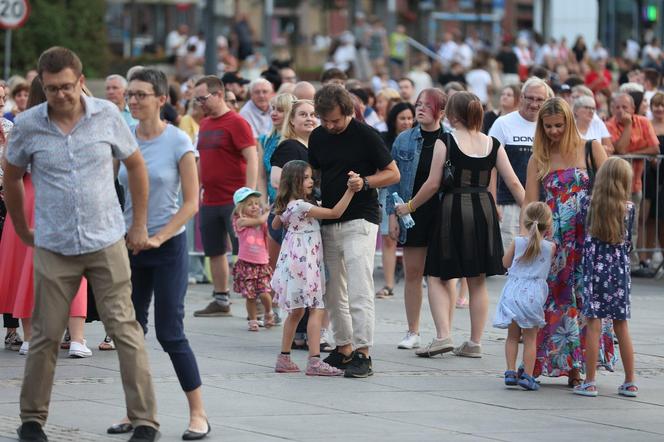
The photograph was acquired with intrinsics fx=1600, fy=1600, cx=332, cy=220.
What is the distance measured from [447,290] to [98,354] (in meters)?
2.45

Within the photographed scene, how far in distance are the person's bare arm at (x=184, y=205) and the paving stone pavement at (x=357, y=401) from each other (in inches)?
39.3

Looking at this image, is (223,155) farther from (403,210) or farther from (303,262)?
(303,262)

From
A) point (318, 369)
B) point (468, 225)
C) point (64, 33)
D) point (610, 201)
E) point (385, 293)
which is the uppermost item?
point (64, 33)

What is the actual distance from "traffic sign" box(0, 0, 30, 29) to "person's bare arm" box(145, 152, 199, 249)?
13.8m

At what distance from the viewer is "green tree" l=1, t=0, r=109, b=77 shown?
36969 mm

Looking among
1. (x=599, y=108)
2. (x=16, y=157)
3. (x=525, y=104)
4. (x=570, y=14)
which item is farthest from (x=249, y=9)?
(x=16, y=157)

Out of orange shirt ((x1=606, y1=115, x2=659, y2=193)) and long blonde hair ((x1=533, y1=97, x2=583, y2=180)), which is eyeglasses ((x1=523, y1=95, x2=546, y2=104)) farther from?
orange shirt ((x1=606, y1=115, x2=659, y2=193))

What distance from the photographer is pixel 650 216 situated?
17.7m

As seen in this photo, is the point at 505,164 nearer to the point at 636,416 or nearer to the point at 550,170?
the point at 550,170

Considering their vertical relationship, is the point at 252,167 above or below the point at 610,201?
below

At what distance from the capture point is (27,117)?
299 inches

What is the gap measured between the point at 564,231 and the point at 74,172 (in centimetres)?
354

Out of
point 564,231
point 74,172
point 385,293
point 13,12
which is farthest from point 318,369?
point 13,12

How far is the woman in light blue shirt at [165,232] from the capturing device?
25.9 ft
